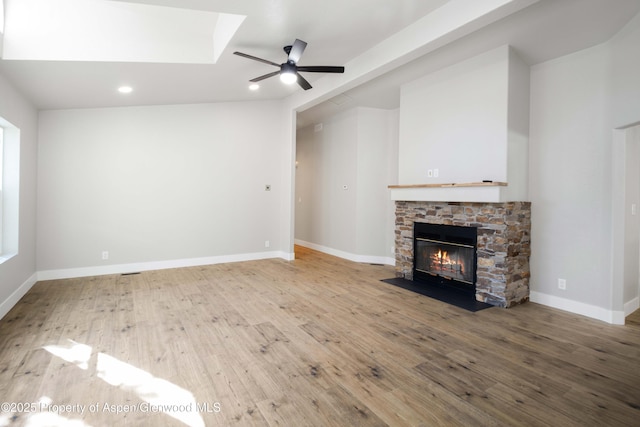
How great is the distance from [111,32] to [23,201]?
2.46m

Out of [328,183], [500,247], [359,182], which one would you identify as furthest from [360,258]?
[500,247]

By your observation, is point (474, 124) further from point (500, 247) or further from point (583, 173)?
point (500, 247)

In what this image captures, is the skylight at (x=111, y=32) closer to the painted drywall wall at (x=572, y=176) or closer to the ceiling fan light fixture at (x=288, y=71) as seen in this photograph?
the ceiling fan light fixture at (x=288, y=71)

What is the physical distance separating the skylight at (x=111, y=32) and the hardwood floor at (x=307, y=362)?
2.75 meters

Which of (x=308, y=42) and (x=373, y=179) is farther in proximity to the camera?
(x=373, y=179)

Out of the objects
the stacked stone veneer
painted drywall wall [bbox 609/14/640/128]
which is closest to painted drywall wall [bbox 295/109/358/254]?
the stacked stone veneer

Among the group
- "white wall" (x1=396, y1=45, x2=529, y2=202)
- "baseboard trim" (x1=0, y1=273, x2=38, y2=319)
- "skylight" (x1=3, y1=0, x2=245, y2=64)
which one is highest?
"skylight" (x1=3, y1=0, x2=245, y2=64)

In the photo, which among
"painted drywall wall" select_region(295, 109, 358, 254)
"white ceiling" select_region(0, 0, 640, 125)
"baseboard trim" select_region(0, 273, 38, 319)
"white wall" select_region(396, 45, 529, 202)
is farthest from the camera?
"painted drywall wall" select_region(295, 109, 358, 254)

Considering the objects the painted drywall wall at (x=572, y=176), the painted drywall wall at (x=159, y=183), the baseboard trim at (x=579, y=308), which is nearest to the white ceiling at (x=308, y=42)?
the painted drywall wall at (x=572, y=176)

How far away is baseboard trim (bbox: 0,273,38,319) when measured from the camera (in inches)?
133

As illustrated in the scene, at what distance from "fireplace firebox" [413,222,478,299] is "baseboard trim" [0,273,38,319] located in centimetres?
491

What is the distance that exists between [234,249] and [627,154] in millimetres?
5660

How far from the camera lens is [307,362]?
96.0 inches

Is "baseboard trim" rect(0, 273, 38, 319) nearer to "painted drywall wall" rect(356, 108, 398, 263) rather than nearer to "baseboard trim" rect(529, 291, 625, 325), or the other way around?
"painted drywall wall" rect(356, 108, 398, 263)
